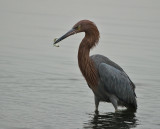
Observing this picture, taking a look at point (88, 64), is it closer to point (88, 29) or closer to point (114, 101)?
point (88, 29)

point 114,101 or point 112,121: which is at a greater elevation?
point 114,101

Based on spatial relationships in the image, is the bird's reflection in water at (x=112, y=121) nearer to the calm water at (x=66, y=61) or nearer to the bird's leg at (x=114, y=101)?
the calm water at (x=66, y=61)

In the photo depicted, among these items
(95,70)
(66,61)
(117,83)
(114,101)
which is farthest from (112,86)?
(66,61)

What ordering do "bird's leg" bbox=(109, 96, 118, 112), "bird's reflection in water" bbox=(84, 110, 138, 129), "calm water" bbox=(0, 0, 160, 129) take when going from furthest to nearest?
"bird's leg" bbox=(109, 96, 118, 112) < "calm water" bbox=(0, 0, 160, 129) < "bird's reflection in water" bbox=(84, 110, 138, 129)

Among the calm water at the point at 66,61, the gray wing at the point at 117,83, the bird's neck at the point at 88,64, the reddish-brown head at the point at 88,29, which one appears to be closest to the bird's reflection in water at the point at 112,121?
the calm water at the point at 66,61

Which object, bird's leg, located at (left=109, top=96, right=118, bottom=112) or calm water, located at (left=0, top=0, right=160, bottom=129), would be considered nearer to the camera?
calm water, located at (left=0, top=0, right=160, bottom=129)

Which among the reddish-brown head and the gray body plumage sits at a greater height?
the reddish-brown head

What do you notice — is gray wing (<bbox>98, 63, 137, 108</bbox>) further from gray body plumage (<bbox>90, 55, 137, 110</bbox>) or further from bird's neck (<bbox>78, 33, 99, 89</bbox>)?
bird's neck (<bbox>78, 33, 99, 89</bbox>)

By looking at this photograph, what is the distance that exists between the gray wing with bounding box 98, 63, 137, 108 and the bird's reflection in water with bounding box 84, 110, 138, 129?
298mm

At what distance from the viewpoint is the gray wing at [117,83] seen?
12922mm

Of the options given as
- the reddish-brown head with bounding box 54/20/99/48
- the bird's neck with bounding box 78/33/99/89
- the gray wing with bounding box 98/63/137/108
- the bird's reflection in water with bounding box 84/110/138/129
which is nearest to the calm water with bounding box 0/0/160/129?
the bird's reflection in water with bounding box 84/110/138/129

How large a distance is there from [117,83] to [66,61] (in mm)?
4291

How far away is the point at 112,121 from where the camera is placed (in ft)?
40.8

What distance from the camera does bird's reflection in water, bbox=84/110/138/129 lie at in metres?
12.0
